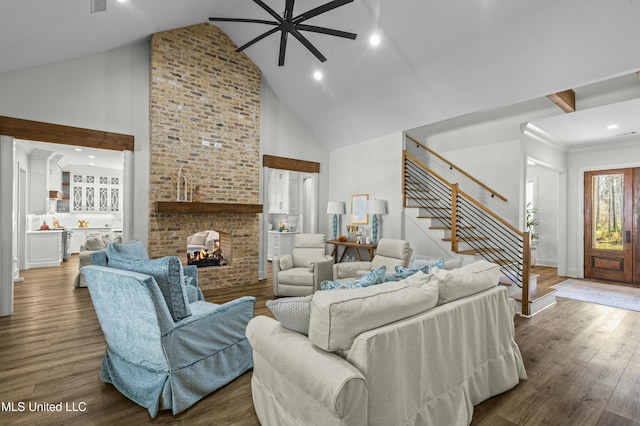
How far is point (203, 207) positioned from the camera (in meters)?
5.21

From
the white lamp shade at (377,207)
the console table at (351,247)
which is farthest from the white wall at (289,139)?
the white lamp shade at (377,207)

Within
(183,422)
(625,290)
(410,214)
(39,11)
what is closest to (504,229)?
(410,214)

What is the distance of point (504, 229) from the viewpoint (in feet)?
18.0

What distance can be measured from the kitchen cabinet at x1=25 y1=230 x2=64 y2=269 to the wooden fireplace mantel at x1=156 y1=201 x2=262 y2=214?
4.37 m

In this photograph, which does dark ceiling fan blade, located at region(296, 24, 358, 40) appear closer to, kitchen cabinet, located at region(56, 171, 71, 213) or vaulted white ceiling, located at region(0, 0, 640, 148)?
vaulted white ceiling, located at region(0, 0, 640, 148)

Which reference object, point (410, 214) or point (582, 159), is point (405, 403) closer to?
point (410, 214)

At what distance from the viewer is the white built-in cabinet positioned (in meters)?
8.76

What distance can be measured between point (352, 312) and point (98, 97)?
5.10 m

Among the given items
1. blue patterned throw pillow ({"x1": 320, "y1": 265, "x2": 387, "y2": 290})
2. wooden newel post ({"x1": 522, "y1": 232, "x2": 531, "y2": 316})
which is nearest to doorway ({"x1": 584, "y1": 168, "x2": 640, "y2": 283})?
wooden newel post ({"x1": 522, "y1": 232, "x2": 531, "y2": 316})

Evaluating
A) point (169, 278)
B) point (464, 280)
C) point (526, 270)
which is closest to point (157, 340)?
point (169, 278)

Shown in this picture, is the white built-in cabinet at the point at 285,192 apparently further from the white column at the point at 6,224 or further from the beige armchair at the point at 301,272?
the white column at the point at 6,224

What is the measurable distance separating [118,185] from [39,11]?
852cm

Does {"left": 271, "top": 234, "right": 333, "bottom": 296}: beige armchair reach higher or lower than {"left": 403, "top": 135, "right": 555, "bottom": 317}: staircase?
lower
